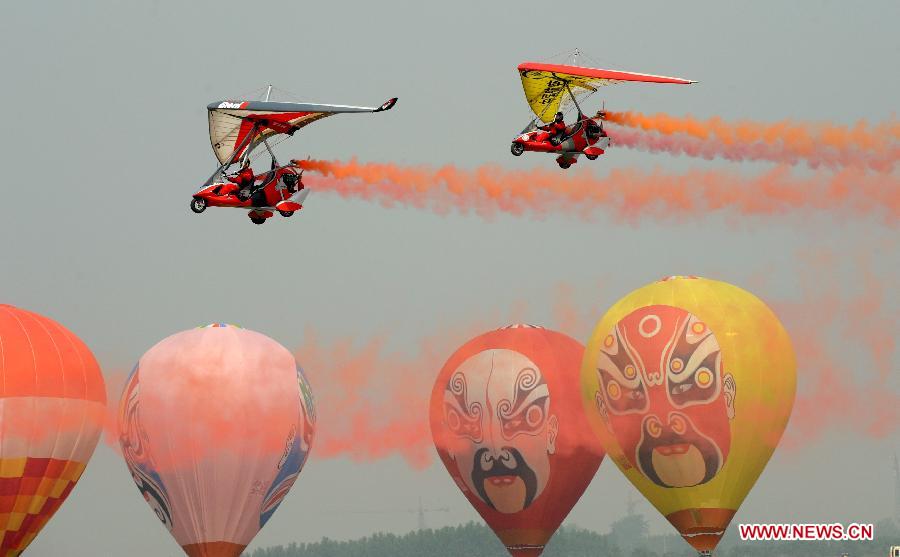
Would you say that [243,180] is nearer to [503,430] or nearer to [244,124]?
[244,124]

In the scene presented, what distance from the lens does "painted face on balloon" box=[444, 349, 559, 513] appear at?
242ft

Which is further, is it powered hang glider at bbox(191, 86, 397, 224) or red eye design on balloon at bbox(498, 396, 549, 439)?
red eye design on balloon at bbox(498, 396, 549, 439)

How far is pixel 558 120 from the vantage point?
62.9m

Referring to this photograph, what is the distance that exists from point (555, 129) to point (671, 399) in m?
11.4

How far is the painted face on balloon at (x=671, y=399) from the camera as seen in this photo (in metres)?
64.2

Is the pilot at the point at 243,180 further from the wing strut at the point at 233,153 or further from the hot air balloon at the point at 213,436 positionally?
the hot air balloon at the point at 213,436

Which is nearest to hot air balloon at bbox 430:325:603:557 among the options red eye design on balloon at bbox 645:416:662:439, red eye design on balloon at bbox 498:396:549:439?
red eye design on balloon at bbox 498:396:549:439

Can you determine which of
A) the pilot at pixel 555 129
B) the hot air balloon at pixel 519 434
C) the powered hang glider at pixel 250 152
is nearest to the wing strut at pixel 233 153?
the powered hang glider at pixel 250 152

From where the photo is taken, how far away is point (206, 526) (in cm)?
6981

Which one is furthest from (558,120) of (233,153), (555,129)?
(233,153)

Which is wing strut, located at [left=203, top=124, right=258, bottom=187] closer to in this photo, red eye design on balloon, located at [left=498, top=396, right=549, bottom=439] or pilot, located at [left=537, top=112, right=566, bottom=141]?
pilot, located at [left=537, top=112, right=566, bottom=141]

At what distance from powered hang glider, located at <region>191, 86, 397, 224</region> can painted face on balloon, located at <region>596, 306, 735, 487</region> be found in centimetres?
1593

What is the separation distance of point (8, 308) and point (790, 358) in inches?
1296

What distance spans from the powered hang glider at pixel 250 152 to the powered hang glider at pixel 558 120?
8.64m
